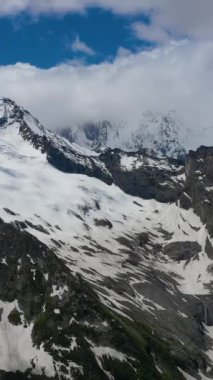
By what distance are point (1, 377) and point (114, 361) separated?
109 feet

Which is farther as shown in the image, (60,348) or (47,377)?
(60,348)

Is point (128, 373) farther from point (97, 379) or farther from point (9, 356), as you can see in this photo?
point (9, 356)

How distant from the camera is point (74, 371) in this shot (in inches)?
7544

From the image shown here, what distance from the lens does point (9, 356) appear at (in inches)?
7756

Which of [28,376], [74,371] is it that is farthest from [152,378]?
[28,376]

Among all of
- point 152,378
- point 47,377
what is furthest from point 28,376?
point 152,378

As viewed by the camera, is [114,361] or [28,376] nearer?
[28,376]

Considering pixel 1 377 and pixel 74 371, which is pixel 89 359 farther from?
pixel 1 377

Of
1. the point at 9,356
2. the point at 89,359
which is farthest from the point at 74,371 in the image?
the point at 9,356

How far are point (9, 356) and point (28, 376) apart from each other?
38.4 ft

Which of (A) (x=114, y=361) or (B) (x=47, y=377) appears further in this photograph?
(A) (x=114, y=361)

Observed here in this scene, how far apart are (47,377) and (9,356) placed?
15.2m

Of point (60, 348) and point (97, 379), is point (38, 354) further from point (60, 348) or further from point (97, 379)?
point (97, 379)

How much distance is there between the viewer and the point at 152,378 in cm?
19788
